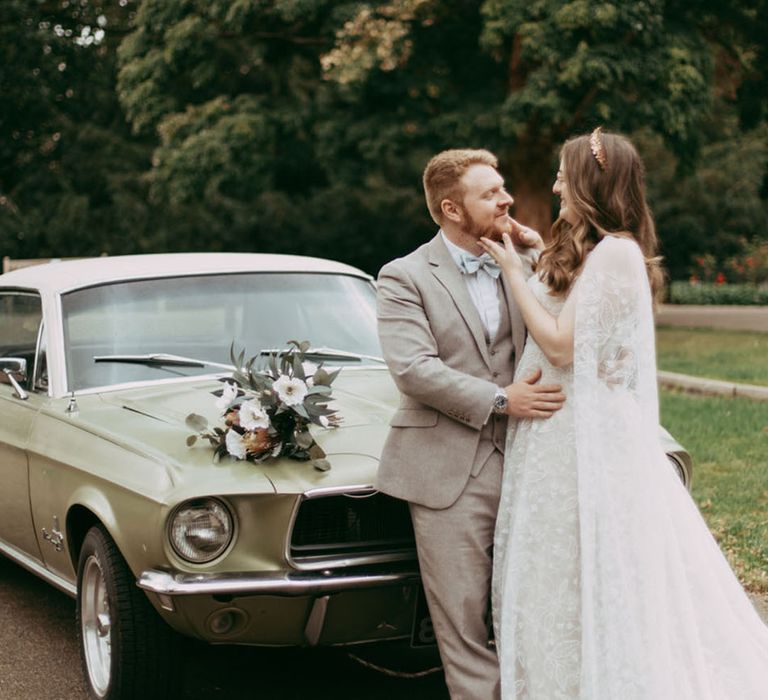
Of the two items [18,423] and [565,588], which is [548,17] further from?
[565,588]

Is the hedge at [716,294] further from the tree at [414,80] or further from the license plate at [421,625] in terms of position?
the license plate at [421,625]

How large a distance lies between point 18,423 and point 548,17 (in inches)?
533

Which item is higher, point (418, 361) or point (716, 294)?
point (418, 361)

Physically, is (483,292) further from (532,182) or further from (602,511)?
(532,182)

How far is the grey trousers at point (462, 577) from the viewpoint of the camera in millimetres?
3781

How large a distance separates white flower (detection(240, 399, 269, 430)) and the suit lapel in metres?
0.76

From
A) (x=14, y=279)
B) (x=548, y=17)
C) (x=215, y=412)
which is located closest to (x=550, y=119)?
(x=548, y=17)

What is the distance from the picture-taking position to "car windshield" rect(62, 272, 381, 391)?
5.35 m

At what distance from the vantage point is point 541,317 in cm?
375

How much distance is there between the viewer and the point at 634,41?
693 inches

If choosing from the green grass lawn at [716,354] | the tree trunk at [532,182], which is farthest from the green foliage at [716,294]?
the tree trunk at [532,182]

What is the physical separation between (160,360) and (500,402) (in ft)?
6.81

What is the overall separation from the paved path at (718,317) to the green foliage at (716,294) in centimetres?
97

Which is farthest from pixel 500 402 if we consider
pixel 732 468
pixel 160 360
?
pixel 732 468
